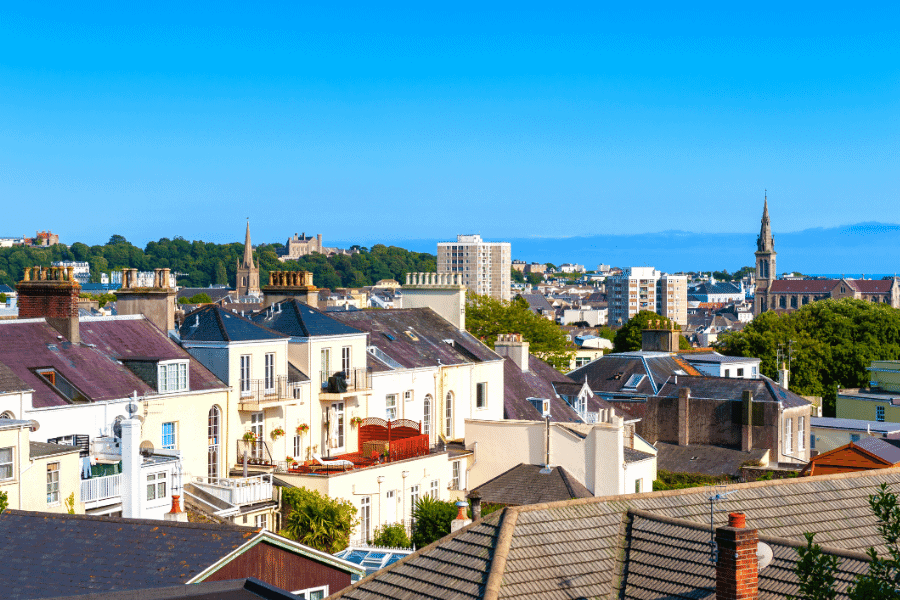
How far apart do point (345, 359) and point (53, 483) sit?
1556 cm

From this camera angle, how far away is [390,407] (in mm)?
43938

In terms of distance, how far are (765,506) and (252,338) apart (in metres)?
22.8

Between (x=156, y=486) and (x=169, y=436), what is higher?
(x=169, y=436)

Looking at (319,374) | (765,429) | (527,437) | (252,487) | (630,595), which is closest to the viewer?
(630,595)

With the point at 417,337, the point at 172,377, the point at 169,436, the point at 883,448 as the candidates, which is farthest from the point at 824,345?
the point at 169,436

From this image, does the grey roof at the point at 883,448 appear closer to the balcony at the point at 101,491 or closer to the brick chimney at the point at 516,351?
the brick chimney at the point at 516,351

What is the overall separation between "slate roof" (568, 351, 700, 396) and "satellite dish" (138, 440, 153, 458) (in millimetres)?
34433

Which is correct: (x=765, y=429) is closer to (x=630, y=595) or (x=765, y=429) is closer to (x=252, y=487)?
(x=252, y=487)

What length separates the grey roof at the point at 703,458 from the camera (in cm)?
5440

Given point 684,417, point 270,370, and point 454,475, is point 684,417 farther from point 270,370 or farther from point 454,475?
point 270,370

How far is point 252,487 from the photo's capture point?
3238 cm

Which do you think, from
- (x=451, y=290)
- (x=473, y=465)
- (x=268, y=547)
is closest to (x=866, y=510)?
(x=268, y=547)

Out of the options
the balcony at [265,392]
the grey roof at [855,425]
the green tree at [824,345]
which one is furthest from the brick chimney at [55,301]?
the green tree at [824,345]

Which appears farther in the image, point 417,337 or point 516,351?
point 516,351
